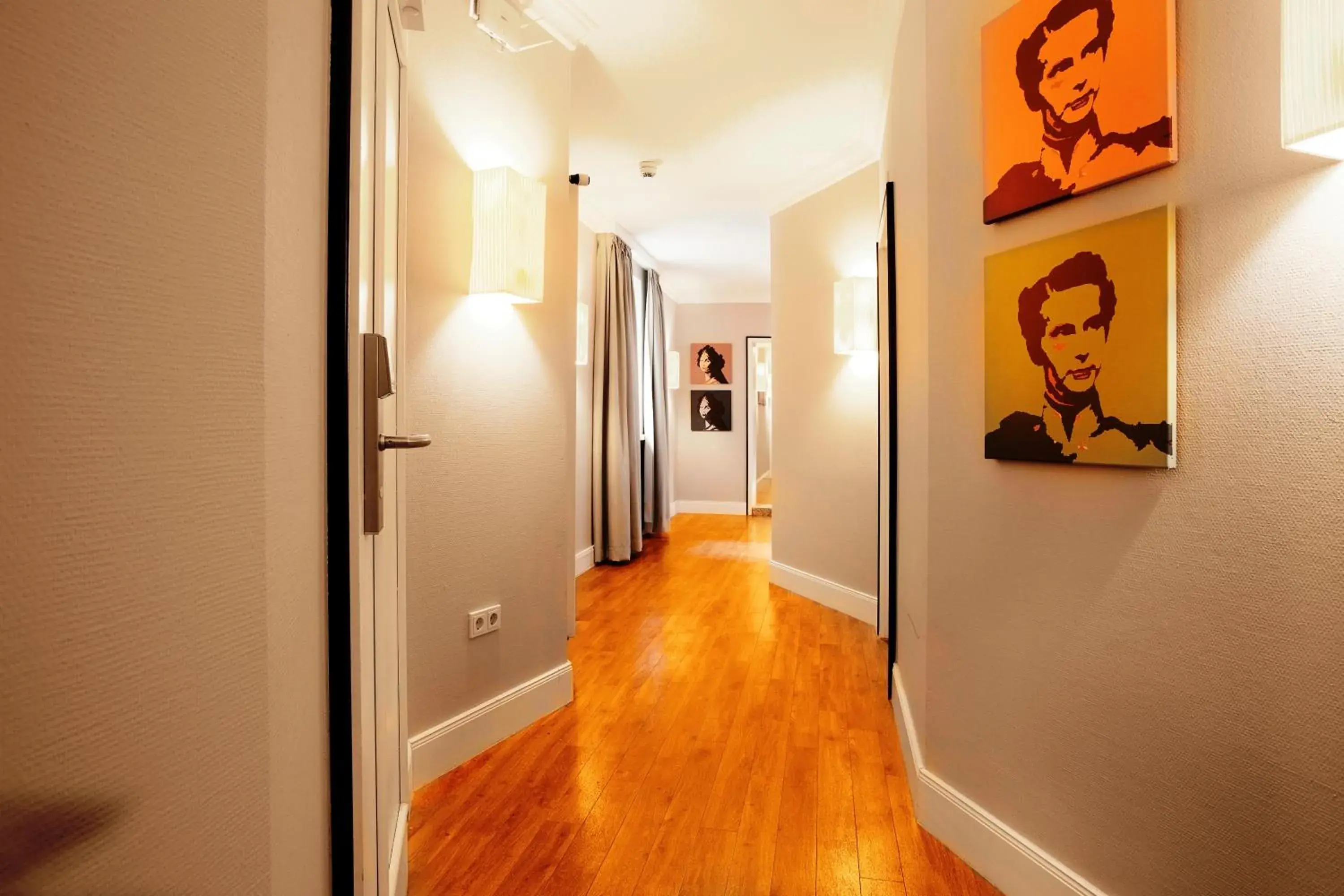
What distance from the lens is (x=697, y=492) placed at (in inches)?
302

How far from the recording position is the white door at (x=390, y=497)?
1172 millimetres

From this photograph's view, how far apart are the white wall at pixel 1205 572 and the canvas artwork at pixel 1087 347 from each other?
4 centimetres

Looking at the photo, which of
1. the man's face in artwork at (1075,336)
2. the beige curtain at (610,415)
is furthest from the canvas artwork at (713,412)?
the man's face in artwork at (1075,336)

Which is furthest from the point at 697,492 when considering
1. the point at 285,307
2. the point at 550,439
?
the point at 285,307

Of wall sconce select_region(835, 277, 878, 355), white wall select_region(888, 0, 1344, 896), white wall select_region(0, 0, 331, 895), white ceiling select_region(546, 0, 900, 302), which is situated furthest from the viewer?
wall sconce select_region(835, 277, 878, 355)

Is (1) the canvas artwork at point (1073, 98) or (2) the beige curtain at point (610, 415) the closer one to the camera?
(1) the canvas artwork at point (1073, 98)

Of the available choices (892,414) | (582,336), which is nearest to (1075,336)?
(892,414)

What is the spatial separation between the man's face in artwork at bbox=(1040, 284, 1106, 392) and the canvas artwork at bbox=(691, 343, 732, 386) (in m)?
6.24

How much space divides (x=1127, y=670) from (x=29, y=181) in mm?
1645

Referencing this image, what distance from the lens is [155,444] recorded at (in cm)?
52

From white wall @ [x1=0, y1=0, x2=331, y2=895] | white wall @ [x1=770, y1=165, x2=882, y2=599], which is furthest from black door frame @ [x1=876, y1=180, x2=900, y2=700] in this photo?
white wall @ [x1=0, y1=0, x2=331, y2=895]

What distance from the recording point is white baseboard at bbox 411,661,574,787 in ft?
6.23

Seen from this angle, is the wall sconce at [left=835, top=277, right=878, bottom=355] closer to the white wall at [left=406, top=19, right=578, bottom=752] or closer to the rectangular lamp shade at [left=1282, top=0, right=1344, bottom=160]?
the white wall at [left=406, top=19, right=578, bottom=752]

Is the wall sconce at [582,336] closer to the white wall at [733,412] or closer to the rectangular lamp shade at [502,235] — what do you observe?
the rectangular lamp shade at [502,235]
